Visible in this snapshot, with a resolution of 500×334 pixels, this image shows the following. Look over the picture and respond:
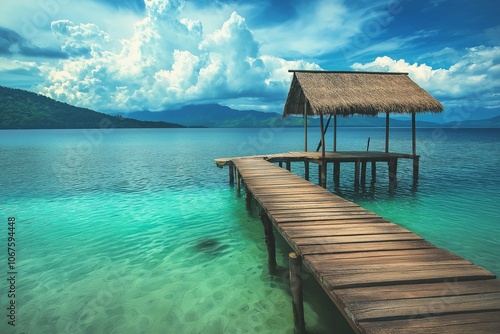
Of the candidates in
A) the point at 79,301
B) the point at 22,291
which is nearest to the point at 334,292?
the point at 79,301

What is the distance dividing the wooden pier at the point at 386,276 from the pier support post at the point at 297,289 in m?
0.02

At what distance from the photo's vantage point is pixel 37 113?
16350 centimetres

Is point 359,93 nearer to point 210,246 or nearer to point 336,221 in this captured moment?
point 210,246

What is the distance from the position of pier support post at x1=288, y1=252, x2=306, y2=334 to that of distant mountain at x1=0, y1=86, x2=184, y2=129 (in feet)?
627

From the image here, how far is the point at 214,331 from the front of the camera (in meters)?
5.05

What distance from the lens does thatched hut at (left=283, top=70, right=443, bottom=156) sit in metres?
14.9

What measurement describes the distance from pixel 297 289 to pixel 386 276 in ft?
5.11

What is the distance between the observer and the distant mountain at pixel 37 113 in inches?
6043

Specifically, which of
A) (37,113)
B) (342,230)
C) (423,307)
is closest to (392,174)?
(342,230)

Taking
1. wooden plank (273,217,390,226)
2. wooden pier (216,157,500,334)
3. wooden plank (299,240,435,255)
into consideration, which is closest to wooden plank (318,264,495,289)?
wooden pier (216,157,500,334)

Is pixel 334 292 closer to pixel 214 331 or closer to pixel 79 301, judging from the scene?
pixel 214 331

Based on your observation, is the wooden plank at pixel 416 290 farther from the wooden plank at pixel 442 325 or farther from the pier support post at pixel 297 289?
the pier support post at pixel 297 289

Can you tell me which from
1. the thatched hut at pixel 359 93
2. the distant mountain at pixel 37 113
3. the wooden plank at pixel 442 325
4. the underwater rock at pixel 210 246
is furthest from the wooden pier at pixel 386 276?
the distant mountain at pixel 37 113

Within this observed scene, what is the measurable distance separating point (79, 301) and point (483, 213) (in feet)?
46.4
